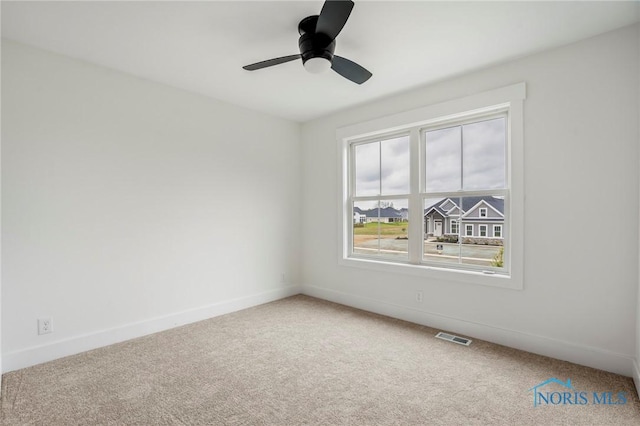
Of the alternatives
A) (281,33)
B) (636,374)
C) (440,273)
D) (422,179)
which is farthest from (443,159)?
(636,374)

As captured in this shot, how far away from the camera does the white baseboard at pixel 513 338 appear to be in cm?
236

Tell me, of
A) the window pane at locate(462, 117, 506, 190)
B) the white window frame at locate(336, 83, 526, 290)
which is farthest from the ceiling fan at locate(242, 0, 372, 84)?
the window pane at locate(462, 117, 506, 190)

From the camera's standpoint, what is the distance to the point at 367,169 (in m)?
4.11

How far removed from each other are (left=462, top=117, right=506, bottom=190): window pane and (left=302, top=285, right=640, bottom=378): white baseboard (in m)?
1.34

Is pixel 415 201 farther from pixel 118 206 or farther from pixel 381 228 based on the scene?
pixel 118 206

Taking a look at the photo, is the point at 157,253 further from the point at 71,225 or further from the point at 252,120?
the point at 252,120

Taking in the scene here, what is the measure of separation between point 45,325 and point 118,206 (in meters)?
1.10

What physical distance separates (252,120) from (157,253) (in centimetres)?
196

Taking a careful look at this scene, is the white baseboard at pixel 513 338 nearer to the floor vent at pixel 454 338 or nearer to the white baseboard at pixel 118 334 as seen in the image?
the floor vent at pixel 454 338

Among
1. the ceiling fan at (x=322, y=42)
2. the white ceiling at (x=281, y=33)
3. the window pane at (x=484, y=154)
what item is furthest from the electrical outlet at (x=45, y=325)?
the window pane at (x=484, y=154)

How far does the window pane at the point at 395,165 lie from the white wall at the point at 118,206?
1527mm

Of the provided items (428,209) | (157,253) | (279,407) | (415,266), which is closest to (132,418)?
(279,407)

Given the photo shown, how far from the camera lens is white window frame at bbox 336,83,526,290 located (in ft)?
9.05

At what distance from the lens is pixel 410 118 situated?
136 inches
